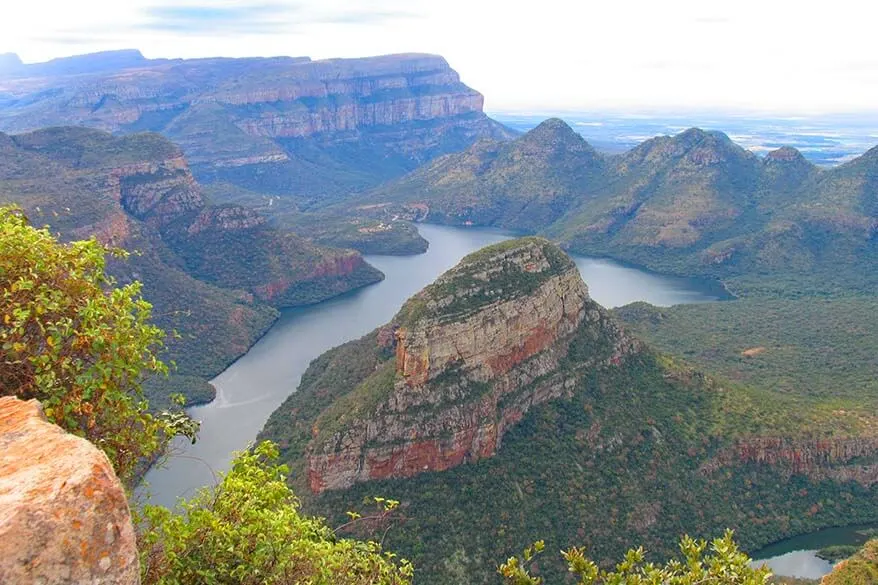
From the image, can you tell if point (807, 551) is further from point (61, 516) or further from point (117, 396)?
point (61, 516)

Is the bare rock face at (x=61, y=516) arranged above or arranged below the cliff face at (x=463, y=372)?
above

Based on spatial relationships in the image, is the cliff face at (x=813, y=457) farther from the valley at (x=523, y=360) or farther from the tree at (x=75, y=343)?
the tree at (x=75, y=343)

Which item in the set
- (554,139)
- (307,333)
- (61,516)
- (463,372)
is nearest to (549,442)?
(463,372)

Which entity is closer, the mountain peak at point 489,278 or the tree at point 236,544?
the tree at point 236,544

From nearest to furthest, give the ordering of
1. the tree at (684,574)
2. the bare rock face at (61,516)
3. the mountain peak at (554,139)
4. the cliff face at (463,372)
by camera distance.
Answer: the bare rock face at (61,516) → the tree at (684,574) → the cliff face at (463,372) → the mountain peak at (554,139)

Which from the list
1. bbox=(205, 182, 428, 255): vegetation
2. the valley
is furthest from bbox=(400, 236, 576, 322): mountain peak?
bbox=(205, 182, 428, 255): vegetation

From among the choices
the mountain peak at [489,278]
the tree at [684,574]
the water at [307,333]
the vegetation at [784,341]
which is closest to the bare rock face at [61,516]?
the tree at [684,574]

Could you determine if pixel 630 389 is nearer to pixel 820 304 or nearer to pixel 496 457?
pixel 496 457
